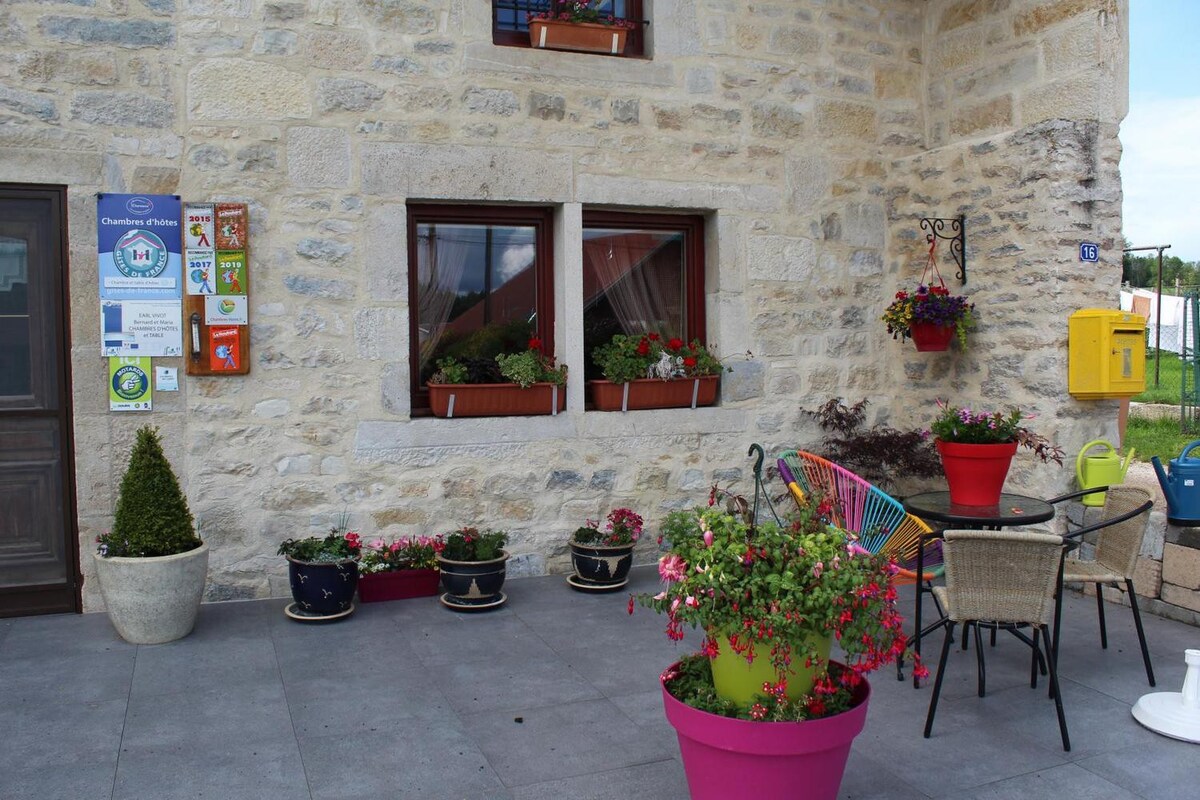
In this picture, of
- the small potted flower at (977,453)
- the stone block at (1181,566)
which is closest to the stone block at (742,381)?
the small potted flower at (977,453)

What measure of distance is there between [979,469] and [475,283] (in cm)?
284

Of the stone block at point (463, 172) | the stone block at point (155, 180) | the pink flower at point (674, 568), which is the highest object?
the stone block at point (463, 172)

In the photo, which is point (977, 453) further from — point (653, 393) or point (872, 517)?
point (653, 393)

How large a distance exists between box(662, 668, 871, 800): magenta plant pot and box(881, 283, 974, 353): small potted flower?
356 cm

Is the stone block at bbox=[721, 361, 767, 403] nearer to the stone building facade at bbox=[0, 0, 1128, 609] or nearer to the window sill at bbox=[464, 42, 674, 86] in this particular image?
the stone building facade at bbox=[0, 0, 1128, 609]

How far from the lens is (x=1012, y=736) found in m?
3.36

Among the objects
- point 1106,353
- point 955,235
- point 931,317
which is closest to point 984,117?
point 955,235

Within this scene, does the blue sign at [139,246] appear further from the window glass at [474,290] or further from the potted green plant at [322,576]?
the potted green plant at [322,576]

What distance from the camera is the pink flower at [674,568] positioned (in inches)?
102

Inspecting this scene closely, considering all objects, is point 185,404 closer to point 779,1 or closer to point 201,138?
point 201,138

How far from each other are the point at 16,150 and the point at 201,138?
0.81 metres

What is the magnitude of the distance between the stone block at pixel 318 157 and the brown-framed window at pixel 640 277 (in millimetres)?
1420

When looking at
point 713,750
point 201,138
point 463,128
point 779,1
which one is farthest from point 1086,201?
point 201,138

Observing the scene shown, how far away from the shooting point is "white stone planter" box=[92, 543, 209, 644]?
4.19 meters
